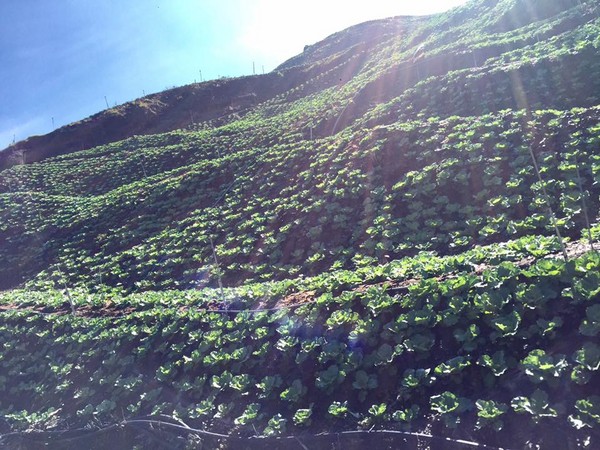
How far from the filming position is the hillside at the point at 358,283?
165 inches

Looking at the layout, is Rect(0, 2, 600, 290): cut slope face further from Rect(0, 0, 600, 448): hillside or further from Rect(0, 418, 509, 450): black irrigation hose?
Rect(0, 418, 509, 450): black irrigation hose

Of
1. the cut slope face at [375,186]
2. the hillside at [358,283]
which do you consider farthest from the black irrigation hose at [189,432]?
the cut slope face at [375,186]

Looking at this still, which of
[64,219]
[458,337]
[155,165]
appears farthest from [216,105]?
[458,337]

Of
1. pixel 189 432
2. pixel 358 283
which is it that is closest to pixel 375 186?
pixel 358 283

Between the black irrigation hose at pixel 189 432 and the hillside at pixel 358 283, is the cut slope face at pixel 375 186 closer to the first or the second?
the hillside at pixel 358 283

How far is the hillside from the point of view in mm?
4184

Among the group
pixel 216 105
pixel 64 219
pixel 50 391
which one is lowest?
pixel 50 391

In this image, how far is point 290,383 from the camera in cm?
522

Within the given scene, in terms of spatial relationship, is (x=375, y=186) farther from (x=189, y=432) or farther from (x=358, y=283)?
(x=189, y=432)

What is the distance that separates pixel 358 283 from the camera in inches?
251

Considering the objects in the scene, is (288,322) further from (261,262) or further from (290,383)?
(261,262)

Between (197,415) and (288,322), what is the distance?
1535 mm

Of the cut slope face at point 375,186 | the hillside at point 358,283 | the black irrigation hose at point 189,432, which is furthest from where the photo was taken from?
the cut slope face at point 375,186

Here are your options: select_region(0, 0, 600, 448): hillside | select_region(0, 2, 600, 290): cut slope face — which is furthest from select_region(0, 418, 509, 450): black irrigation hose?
select_region(0, 2, 600, 290): cut slope face
